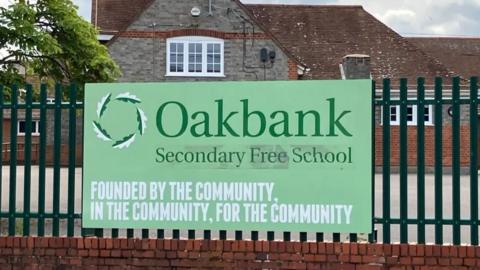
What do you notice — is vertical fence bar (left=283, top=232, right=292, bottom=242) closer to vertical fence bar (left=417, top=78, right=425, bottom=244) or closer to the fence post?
the fence post

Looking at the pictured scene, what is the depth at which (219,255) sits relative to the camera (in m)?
7.02

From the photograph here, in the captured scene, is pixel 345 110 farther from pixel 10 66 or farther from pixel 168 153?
pixel 10 66

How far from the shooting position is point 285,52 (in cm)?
2830

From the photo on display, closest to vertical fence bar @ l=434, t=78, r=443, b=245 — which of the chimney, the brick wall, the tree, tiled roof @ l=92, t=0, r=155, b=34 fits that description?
the brick wall

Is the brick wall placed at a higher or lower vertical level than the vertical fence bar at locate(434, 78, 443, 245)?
lower

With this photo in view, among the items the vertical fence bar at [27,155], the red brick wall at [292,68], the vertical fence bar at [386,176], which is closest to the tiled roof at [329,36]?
the red brick wall at [292,68]

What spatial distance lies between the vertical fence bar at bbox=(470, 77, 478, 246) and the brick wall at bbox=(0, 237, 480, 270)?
221mm

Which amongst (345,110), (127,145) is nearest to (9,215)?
(127,145)

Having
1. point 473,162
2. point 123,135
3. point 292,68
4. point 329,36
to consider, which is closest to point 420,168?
point 473,162

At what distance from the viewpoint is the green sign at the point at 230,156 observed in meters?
6.91

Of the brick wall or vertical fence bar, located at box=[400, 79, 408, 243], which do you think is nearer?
the brick wall

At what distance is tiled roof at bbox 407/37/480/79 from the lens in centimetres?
3791

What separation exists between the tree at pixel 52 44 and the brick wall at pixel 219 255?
193 inches

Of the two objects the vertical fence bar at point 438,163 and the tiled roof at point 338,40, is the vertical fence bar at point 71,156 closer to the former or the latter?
the vertical fence bar at point 438,163
